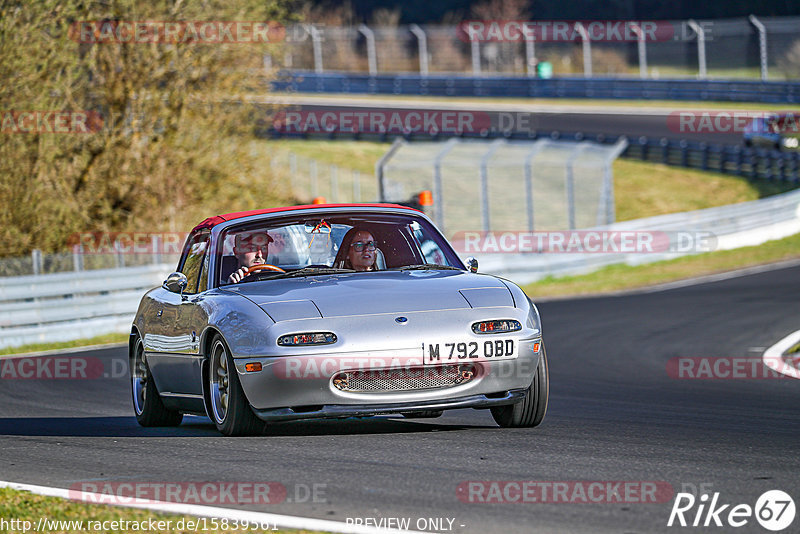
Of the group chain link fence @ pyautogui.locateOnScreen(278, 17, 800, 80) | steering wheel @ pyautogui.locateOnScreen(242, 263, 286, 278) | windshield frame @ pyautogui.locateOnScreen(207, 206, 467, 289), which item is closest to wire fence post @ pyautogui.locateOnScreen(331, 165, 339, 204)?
chain link fence @ pyautogui.locateOnScreen(278, 17, 800, 80)

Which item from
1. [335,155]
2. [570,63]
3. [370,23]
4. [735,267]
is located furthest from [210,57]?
[370,23]

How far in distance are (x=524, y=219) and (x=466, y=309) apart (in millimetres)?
27905

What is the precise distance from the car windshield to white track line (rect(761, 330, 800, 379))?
16.5 feet

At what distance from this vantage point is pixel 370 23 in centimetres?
8100

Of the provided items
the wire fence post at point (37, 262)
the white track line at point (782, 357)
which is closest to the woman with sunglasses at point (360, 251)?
the white track line at point (782, 357)

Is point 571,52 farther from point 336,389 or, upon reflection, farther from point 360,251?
point 336,389

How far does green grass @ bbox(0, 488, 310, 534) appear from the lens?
17.1 ft

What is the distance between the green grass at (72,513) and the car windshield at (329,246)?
274 centimetres

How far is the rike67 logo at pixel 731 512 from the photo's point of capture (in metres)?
4.94

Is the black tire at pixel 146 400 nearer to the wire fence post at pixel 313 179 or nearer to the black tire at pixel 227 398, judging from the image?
the black tire at pixel 227 398

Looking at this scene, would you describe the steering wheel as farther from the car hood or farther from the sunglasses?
the sunglasses

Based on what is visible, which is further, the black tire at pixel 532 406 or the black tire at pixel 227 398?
the black tire at pixel 532 406

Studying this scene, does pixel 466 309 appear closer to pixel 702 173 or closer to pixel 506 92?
pixel 702 173

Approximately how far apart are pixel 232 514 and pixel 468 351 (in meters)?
2.21
